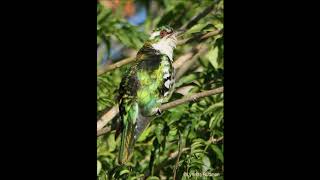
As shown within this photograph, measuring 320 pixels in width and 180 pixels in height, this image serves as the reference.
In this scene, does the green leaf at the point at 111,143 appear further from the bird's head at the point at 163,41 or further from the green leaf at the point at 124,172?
the bird's head at the point at 163,41

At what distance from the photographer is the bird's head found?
2355mm

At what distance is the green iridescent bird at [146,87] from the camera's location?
2314 millimetres

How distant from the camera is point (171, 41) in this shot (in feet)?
7.84

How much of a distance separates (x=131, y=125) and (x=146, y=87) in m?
0.13

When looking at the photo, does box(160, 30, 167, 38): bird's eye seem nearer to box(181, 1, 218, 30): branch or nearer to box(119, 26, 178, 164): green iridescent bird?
box(119, 26, 178, 164): green iridescent bird

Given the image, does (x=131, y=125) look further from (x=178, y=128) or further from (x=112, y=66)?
(x=112, y=66)

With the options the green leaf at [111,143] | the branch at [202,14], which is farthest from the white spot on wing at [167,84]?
the branch at [202,14]

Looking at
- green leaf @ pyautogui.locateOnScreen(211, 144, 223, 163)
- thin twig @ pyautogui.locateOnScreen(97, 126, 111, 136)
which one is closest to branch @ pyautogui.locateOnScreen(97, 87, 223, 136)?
thin twig @ pyautogui.locateOnScreen(97, 126, 111, 136)

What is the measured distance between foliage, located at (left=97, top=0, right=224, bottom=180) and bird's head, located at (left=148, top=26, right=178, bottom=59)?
0.17 m

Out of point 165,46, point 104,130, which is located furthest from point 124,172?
point 165,46

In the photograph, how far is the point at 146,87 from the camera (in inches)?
91.3

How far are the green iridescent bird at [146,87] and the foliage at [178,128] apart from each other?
12 cm
